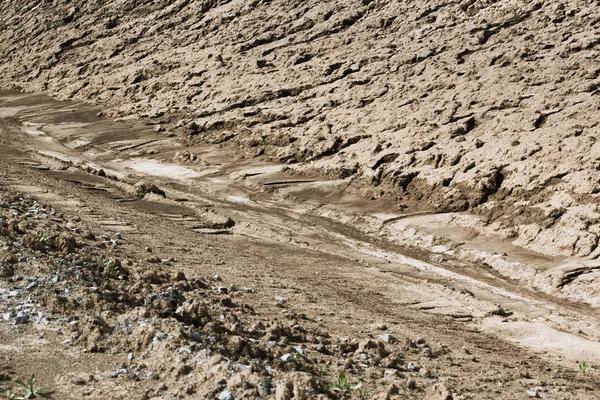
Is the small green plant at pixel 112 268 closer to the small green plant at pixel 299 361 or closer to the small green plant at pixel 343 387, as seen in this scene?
the small green plant at pixel 299 361

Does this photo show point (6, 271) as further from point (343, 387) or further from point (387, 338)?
point (387, 338)

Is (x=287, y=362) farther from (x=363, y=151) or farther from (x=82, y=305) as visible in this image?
(x=363, y=151)

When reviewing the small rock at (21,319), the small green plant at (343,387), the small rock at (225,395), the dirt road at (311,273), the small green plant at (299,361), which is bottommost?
the dirt road at (311,273)

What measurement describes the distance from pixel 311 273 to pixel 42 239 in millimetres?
3943

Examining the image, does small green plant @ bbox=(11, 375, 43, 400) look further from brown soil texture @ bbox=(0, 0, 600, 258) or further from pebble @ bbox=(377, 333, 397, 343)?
brown soil texture @ bbox=(0, 0, 600, 258)

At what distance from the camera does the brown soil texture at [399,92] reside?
12602 millimetres

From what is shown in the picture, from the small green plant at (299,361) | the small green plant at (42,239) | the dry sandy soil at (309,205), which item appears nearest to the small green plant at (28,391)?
the dry sandy soil at (309,205)

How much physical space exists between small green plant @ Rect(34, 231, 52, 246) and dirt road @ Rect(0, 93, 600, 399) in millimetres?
896

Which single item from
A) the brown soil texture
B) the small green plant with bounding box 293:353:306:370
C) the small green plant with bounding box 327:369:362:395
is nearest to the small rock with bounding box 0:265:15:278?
the small green plant with bounding box 293:353:306:370

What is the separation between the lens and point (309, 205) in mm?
14672

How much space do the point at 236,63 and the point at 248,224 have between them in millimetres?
11049

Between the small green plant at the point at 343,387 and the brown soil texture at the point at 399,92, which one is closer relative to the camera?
the small green plant at the point at 343,387

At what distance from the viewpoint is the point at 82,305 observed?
17.1 ft

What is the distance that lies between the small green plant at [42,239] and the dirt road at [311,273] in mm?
896
